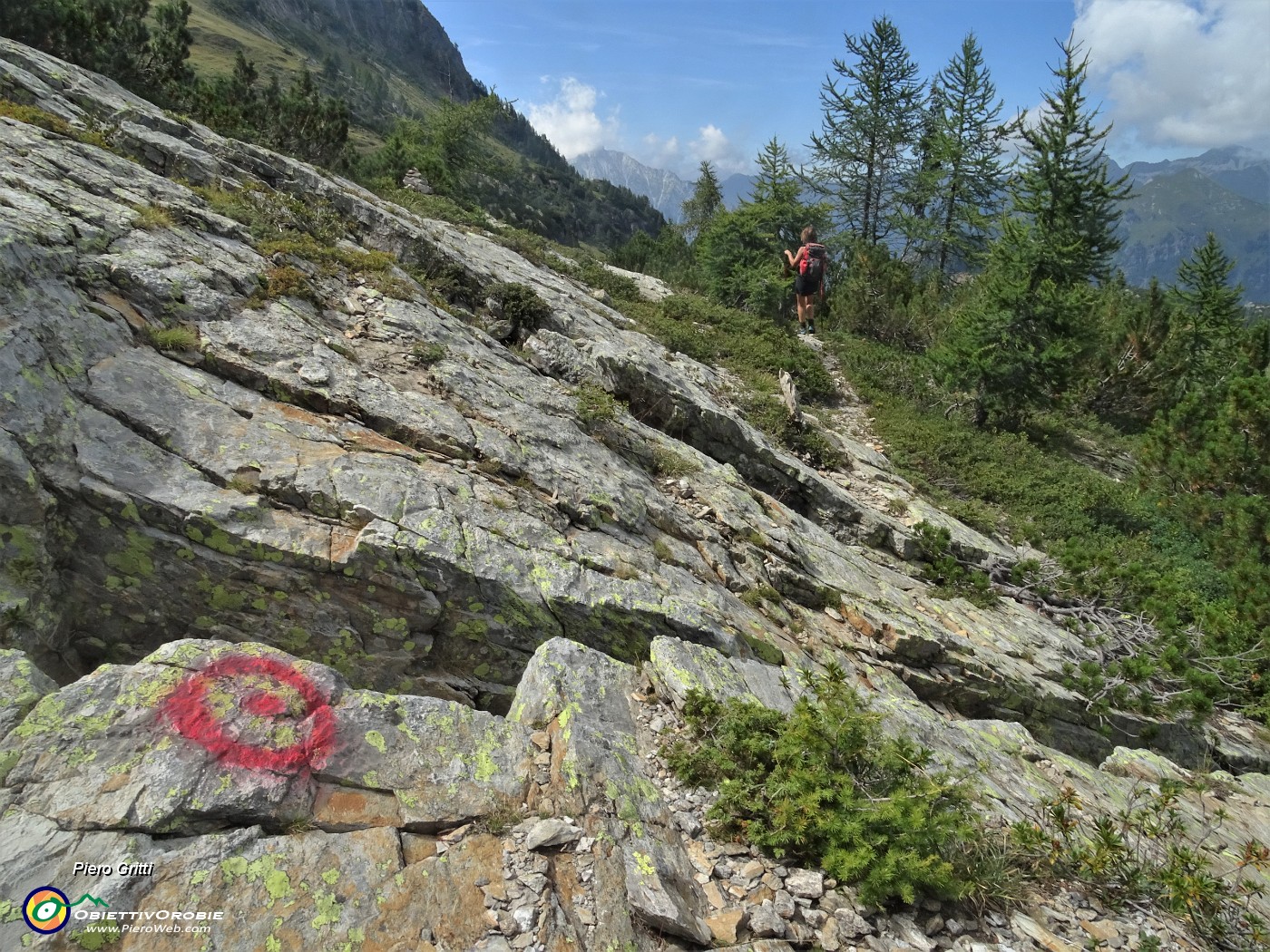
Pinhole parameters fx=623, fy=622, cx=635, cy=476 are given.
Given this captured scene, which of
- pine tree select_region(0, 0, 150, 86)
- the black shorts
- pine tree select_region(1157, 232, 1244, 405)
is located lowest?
pine tree select_region(0, 0, 150, 86)

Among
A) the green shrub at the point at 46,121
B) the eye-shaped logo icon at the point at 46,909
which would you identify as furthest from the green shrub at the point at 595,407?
the green shrub at the point at 46,121

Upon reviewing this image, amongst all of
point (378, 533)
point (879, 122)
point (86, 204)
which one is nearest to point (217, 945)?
point (378, 533)

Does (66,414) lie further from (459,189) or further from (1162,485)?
(459,189)

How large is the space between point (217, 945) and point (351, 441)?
227 inches

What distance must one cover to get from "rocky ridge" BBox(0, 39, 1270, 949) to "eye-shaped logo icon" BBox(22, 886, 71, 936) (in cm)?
12

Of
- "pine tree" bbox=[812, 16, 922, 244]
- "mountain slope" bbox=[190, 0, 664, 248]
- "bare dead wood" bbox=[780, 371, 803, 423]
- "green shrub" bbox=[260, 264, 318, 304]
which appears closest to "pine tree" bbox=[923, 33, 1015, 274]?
"pine tree" bbox=[812, 16, 922, 244]

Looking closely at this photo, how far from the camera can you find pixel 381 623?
265 inches

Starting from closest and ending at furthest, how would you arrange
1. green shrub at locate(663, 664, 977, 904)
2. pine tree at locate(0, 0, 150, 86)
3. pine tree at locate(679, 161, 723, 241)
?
green shrub at locate(663, 664, 977, 904)
pine tree at locate(0, 0, 150, 86)
pine tree at locate(679, 161, 723, 241)

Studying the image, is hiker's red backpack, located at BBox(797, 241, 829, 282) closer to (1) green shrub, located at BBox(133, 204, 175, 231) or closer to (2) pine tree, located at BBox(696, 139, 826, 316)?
(2) pine tree, located at BBox(696, 139, 826, 316)

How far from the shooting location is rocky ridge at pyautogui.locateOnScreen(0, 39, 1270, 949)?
407 centimetres

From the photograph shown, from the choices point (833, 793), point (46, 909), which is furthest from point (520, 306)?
point (46, 909)

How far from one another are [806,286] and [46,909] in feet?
84.5

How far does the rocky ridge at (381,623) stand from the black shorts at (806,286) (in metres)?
13.8

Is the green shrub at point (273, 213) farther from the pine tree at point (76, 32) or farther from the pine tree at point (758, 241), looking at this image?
the pine tree at point (76, 32)
